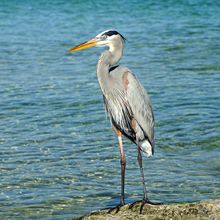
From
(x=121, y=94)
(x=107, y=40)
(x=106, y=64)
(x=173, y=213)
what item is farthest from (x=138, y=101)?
(x=173, y=213)

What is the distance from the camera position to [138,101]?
6609 mm

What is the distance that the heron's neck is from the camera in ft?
21.4

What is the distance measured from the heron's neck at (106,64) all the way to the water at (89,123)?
1172mm

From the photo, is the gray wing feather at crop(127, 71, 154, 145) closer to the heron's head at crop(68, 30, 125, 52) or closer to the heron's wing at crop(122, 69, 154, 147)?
the heron's wing at crop(122, 69, 154, 147)

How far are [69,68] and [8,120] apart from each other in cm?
405

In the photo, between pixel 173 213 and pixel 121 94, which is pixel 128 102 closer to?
pixel 121 94

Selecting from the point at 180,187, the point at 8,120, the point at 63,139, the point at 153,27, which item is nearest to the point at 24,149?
Answer: the point at 63,139

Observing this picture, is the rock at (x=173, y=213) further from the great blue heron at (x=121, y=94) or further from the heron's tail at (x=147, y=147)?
the heron's tail at (x=147, y=147)

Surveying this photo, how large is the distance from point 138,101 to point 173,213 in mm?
1384

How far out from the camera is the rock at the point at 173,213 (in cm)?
546

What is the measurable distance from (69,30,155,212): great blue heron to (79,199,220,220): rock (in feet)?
2.55

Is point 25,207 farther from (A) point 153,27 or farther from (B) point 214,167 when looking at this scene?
(A) point 153,27

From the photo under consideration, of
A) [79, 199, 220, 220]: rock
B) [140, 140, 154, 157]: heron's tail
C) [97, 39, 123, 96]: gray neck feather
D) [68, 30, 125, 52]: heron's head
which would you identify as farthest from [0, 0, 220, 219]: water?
[68, 30, 125, 52]: heron's head

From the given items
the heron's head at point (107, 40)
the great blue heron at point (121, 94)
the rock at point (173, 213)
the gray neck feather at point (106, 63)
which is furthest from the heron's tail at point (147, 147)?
the rock at point (173, 213)
